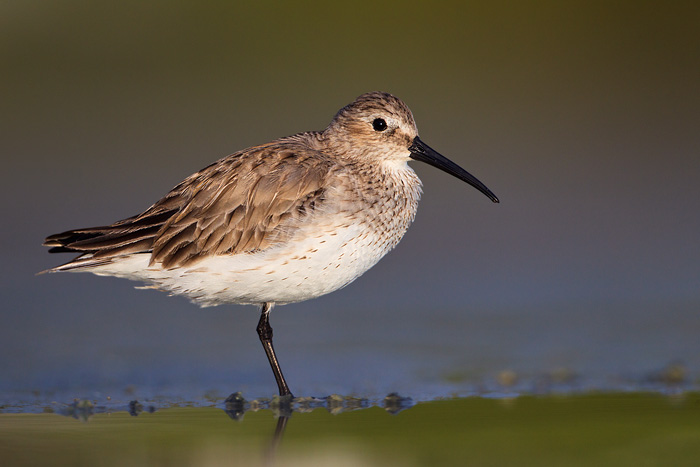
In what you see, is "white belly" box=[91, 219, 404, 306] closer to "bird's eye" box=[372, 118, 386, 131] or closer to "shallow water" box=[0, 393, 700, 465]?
"shallow water" box=[0, 393, 700, 465]

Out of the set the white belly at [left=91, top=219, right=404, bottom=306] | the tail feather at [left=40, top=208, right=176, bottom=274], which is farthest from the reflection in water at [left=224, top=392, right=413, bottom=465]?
the tail feather at [left=40, top=208, right=176, bottom=274]

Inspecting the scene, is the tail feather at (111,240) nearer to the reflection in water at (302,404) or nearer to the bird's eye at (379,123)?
the reflection in water at (302,404)

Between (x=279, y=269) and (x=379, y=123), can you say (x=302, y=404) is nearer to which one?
(x=279, y=269)

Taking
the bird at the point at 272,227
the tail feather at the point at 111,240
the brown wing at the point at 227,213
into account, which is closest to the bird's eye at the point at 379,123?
the bird at the point at 272,227

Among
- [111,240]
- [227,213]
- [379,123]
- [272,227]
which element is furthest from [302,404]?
[379,123]

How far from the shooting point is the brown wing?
669 cm

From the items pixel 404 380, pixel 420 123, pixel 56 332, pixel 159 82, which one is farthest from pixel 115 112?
pixel 404 380

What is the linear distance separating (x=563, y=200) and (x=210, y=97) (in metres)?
5.99

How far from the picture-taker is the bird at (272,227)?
21.5 feet

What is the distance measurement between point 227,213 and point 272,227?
379 millimetres

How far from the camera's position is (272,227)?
6641 millimetres

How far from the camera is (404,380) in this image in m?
7.51

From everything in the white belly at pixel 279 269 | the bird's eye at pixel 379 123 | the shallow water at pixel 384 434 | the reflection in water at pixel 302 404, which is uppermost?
the bird's eye at pixel 379 123

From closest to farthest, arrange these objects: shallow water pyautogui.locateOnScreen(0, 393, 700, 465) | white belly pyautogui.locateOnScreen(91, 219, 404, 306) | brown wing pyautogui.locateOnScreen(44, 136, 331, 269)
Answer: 1. shallow water pyautogui.locateOnScreen(0, 393, 700, 465)
2. white belly pyautogui.locateOnScreen(91, 219, 404, 306)
3. brown wing pyautogui.locateOnScreen(44, 136, 331, 269)
